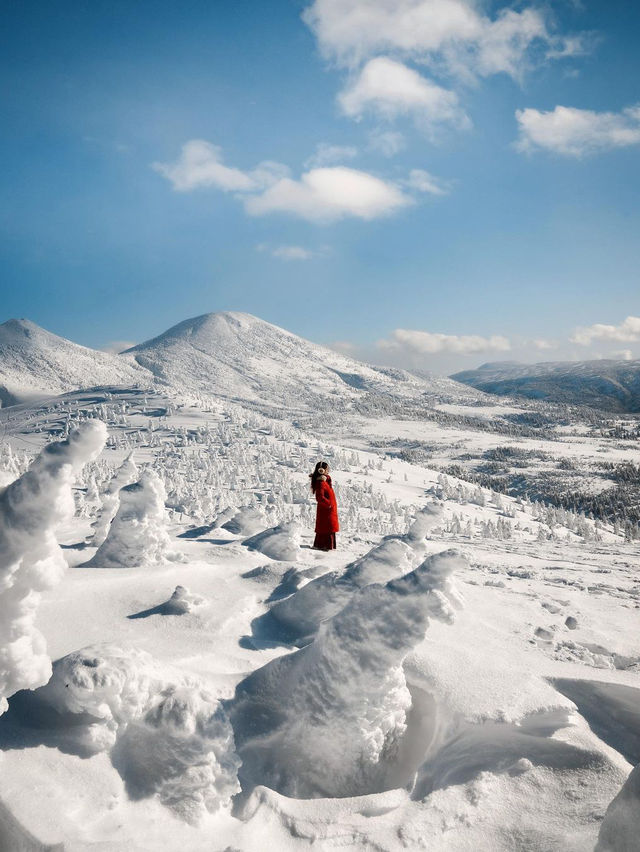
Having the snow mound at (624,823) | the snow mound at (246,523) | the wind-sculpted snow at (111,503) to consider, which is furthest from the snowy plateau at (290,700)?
the snow mound at (246,523)

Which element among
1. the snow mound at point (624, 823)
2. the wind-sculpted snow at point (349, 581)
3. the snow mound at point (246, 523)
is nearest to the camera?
the snow mound at point (624, 823)

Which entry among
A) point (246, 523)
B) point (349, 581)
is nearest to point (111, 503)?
point (246, 523)

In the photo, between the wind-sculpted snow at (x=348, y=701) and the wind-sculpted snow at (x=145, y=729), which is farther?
the wind-sculpted snow at (x=348, y=701)

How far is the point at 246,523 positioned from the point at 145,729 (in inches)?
436

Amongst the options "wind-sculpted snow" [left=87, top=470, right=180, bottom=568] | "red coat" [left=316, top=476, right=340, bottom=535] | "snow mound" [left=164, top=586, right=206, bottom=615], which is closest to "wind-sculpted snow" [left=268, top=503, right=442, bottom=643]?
"snow mound" [left=164, top=586, right=206, bottom=615]

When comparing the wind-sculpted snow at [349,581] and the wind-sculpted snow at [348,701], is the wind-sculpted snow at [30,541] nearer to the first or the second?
the wind-sculpted snow at [348,701]

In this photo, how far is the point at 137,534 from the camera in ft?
27.8

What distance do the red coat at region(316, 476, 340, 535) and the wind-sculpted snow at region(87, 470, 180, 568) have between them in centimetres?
399

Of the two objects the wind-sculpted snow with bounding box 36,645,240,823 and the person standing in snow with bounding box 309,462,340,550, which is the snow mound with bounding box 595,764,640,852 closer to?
the wind-sculpted snow with bounding box 36,645,240,823

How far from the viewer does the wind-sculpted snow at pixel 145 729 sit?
139 inches

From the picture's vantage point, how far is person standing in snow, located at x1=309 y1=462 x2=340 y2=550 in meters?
11.4

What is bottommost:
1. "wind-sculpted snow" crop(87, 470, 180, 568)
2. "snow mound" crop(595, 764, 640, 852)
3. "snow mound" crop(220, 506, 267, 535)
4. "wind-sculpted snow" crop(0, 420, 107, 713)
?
"snow mound" crop(220, 506, 267, 535)

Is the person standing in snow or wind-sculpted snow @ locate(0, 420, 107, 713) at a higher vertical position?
wind-sculpted snow @ locate(0, 420, 107, 713)

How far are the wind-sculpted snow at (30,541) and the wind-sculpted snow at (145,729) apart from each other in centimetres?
53
